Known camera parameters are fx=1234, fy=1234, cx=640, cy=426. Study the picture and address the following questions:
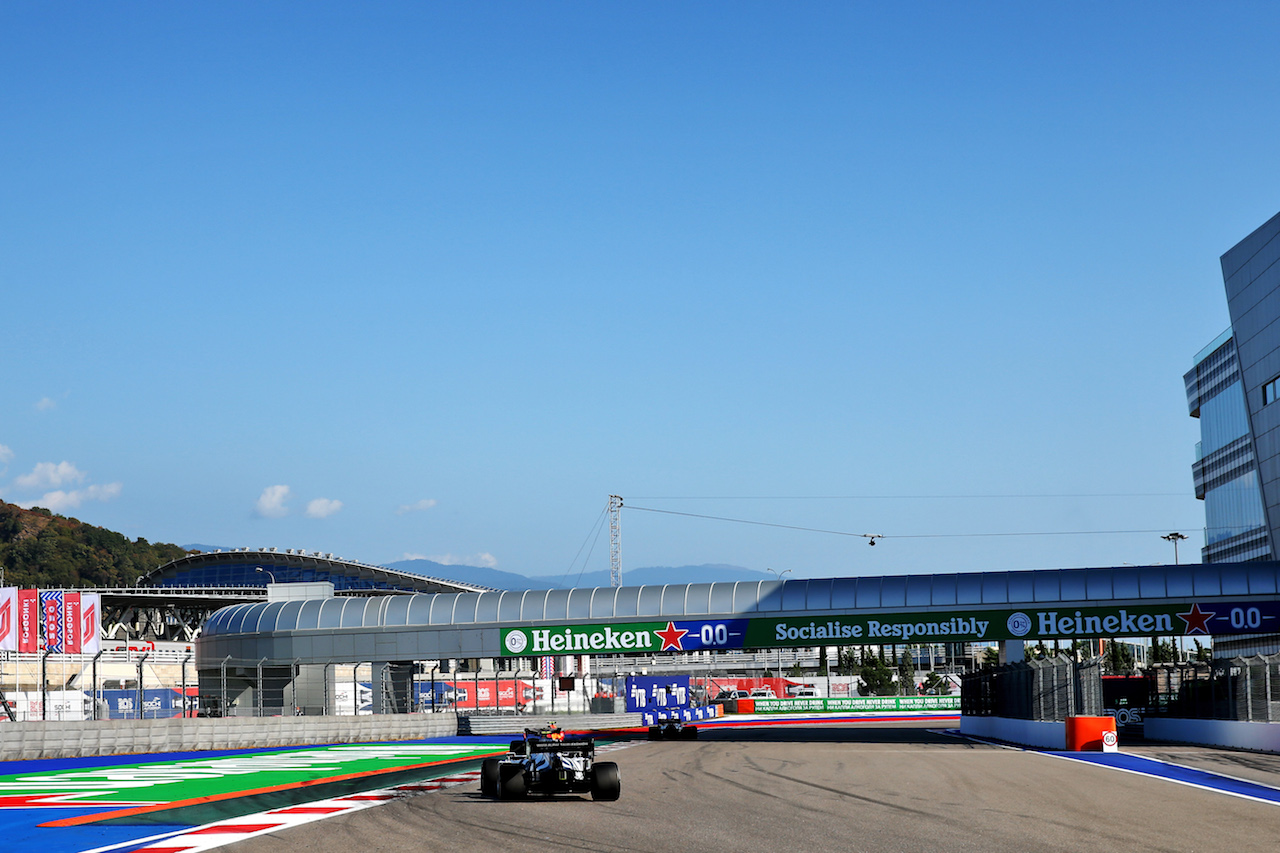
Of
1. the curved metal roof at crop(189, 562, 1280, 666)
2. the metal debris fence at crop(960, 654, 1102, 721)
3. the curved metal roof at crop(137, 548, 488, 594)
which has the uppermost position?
the curved metal roof at crop(137, 548, 488, 594)

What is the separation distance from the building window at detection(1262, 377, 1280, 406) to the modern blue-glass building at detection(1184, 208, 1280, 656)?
0.04 metres

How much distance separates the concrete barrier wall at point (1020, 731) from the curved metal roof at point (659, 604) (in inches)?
162

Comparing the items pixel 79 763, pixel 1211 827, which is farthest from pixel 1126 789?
pixel 79 763

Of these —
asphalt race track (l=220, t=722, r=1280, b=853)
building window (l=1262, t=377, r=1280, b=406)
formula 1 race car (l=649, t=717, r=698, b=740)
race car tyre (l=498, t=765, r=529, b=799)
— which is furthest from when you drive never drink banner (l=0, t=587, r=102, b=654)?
building window (l=1262, t=377, r=1280, b=406)

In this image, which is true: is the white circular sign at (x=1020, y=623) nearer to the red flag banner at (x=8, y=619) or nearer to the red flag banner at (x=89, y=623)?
the red flag banner at (x=8, y=619)

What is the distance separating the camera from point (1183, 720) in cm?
3500

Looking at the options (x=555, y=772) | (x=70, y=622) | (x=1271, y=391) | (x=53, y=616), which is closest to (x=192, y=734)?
(x=555, y=772)

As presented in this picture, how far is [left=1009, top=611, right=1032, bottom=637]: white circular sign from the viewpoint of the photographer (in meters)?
39.9

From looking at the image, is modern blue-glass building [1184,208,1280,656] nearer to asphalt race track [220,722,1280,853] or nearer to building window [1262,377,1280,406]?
building window [1262,377,1280,406]

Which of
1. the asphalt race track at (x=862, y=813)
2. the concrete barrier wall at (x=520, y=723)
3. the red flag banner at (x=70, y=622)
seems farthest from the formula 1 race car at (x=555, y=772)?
the red flag banner at (x=70, y=622)

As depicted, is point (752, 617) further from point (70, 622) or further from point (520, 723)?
point (70, 622)

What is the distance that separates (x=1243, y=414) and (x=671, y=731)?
151 ft

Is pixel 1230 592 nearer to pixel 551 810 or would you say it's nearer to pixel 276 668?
pixel 551 810

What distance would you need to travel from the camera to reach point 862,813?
629 inches
